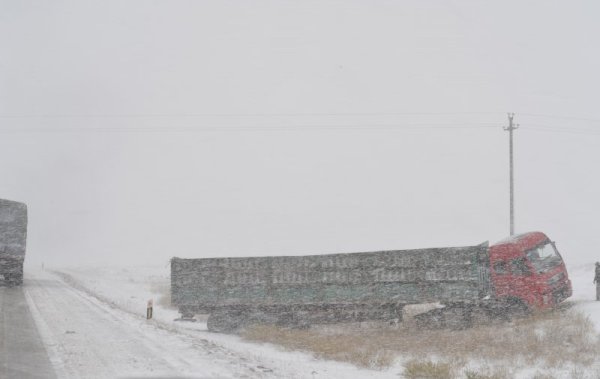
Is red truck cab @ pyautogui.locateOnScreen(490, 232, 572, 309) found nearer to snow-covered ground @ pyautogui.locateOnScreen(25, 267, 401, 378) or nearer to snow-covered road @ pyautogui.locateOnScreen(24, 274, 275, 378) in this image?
snow-covered ground @ pyautogui.locateOnScreen(25, 267, 401, 378)

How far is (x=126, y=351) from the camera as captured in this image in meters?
10.1

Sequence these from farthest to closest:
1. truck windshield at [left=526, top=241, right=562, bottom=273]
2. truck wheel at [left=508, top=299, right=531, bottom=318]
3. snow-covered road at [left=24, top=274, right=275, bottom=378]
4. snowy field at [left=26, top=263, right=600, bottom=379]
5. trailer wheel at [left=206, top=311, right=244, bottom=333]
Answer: trailer wheel at [left=206, top=311, right=244, bottom=333], truck windshield at [left=526, top=241, right=562, bottom=273], truck wheel at [left=508, top=299, right=531, bottom=318], snowy field at [left=26, top=263, right=600, bottom=379], snow-covered road at [left=24, top=274, right=275, bottom=378]

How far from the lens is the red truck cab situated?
15430mm

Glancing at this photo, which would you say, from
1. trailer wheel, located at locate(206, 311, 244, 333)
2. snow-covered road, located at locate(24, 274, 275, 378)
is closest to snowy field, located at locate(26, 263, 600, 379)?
snow-covered road, located at locate(24, 274, 275, 378)

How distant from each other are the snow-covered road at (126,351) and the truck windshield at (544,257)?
1006 centimetres

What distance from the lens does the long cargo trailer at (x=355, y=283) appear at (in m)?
15.0

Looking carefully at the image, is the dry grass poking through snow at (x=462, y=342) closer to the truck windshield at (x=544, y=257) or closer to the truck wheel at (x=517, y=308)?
the truck wheel at (x=517, y=308)

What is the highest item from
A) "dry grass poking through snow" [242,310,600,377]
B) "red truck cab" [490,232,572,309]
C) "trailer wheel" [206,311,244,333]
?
"red truck cab" [490,232,572,309]

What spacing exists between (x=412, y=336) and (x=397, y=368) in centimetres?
411

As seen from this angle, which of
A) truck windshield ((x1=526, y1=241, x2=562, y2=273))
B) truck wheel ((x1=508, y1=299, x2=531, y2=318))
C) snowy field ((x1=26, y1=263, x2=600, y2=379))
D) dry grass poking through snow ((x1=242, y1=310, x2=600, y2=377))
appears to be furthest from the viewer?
truck windshield ((x1=526, y1=241, x2=562, y2=273))

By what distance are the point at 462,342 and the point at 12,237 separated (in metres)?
21.8

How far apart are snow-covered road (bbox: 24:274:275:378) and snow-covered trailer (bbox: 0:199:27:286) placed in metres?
11.1

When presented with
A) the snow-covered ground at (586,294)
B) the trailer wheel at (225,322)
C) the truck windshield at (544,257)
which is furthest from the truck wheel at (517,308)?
the trailer wheel at (225,322)

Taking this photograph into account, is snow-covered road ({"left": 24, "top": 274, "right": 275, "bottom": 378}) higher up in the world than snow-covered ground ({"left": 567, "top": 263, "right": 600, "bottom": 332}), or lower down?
lower down
